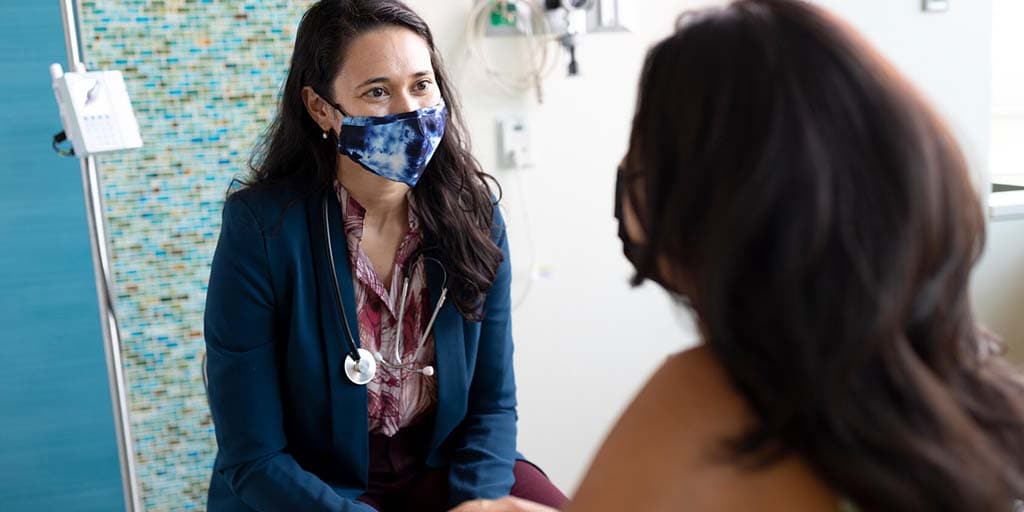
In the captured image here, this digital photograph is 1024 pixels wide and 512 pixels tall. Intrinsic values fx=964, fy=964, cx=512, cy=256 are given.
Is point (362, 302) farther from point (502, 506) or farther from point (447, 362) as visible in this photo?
point (502, 506)

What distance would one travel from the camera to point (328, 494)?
154 cm

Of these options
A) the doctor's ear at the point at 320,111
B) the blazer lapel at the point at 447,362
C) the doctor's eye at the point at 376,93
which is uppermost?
the doctor's eye at the point at 376,93

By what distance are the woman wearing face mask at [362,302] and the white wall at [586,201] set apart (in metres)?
0.68

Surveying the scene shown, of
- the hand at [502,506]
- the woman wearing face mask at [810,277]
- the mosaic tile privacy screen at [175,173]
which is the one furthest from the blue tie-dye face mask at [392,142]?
the woman wearing face mask at [810,277]

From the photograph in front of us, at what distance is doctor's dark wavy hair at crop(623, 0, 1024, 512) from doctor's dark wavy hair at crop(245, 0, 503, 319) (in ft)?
2.88

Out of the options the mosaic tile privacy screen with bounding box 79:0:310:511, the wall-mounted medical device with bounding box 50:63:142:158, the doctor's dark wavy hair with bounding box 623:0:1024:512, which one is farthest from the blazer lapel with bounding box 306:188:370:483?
the doctor's dark wavy hair with bounding box 623:0:1024:512

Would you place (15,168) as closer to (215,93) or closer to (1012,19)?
(215,93)

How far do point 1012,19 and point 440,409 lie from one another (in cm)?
244

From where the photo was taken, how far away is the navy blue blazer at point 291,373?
1.55 m

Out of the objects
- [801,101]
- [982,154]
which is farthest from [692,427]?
[982,154]

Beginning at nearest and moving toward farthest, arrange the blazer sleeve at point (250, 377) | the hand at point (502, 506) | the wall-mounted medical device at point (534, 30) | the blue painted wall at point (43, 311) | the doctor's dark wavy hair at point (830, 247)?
the doctor's dark wavy hair at point (830, 247), the hand at point (502, 506), the blazer sleeve at point (250, 377), the blue painted wall at point (43, 311), the wall-mounted medical device at point (534, 30)

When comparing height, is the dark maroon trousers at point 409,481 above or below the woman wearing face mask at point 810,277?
below

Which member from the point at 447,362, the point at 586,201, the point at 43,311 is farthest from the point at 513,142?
the point at 43,311

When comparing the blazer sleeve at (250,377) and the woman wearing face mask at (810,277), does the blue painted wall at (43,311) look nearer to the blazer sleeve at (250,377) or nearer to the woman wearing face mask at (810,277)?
the blazer sleeve at (250,377)
